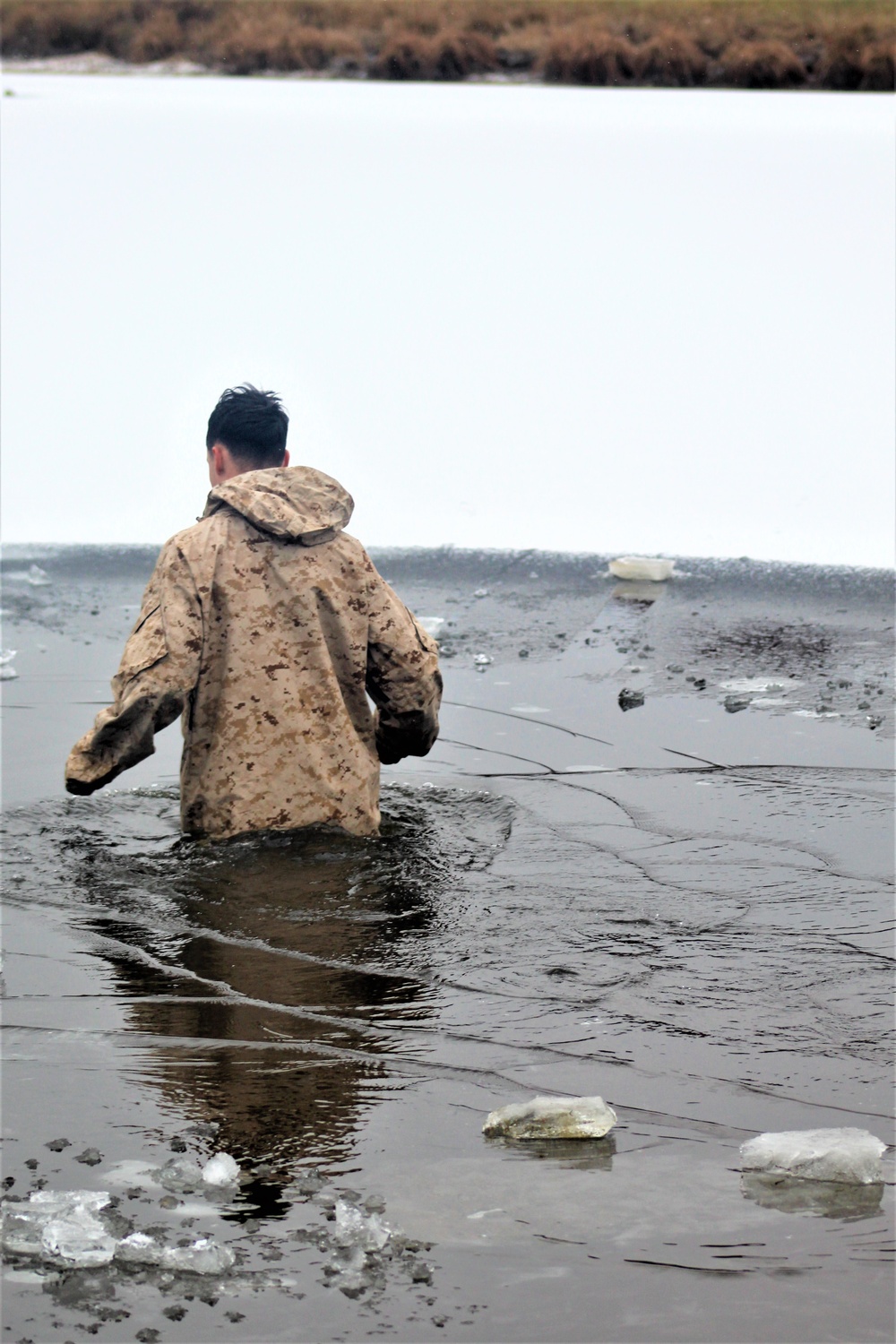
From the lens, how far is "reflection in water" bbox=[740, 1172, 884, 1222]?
2494 millimetres

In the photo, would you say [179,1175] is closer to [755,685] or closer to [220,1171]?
[220,1171]

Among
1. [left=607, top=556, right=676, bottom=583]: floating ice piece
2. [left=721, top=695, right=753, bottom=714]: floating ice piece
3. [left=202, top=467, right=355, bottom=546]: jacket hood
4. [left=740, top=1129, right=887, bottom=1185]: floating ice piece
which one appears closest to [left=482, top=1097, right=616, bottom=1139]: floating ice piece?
[left=740, top=1129, right=887, bottom=1185]: floating ice piece

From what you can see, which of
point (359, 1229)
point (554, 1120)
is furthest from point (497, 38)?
point (359, 1229)

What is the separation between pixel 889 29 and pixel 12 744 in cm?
1370

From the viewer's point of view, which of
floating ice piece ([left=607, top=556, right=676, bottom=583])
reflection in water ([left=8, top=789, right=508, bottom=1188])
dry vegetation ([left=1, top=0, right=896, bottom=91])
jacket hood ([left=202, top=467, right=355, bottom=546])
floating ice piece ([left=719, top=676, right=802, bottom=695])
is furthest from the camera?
dry vegetation ([left=1, top=0, right=896, bottom=91])

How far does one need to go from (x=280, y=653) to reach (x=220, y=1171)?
179 cm

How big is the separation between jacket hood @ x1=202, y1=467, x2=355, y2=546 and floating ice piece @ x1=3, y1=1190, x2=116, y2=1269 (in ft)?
6.50

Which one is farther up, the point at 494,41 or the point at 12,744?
the point at 494,41

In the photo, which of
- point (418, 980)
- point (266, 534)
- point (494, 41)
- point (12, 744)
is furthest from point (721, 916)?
point (494, 41)

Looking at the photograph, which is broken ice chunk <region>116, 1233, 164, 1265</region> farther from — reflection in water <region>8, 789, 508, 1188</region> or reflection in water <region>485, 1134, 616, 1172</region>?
reflection in water <region>485, 1134, 616, 1172</region>

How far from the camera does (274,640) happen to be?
13.6 feet

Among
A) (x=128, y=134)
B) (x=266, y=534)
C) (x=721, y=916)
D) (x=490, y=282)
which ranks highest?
(x=128, y=134)

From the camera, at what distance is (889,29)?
16.1 m

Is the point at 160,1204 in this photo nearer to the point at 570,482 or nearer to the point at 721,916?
the point at 721,916
